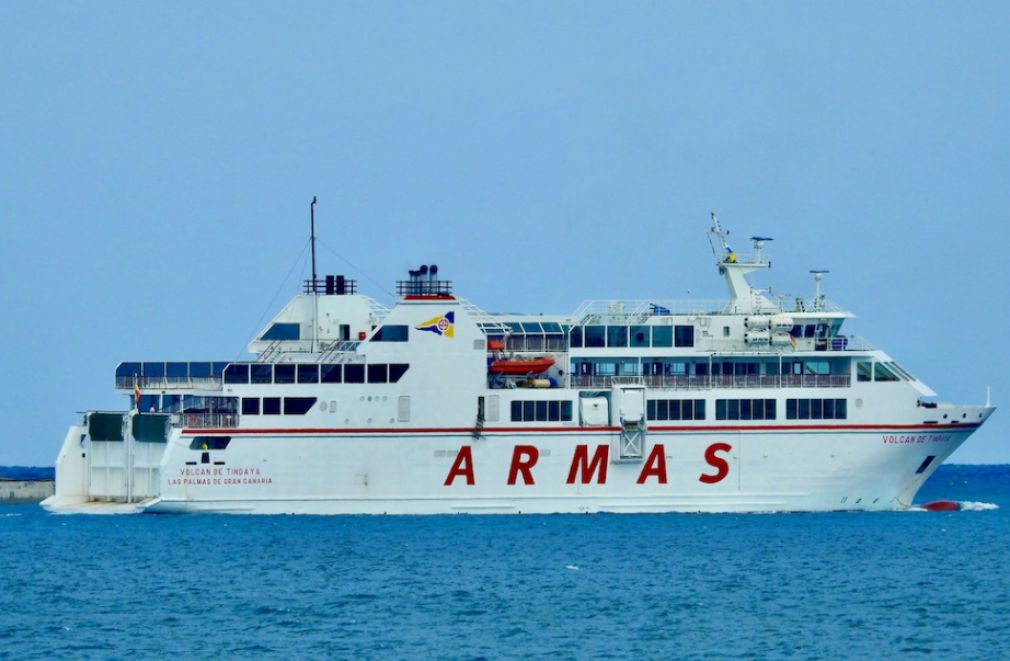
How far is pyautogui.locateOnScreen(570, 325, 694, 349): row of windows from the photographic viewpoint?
173ft

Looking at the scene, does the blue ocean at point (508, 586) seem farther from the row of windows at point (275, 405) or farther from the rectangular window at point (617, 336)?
the rectangular window at point (617, 336)

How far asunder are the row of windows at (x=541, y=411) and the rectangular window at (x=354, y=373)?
424 centimetres

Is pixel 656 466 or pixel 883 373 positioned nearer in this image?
pixel 656 466

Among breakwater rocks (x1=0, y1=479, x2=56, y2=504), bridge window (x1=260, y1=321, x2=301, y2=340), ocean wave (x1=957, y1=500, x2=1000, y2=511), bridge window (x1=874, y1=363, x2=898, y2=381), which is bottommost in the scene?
ocean wave (x1=957, y1=500, x2=1000, y2=511)

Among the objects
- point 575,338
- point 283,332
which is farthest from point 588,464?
point 283,332

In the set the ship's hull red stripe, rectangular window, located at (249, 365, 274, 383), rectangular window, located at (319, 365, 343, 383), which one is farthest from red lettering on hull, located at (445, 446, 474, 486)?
rectangular window, located at (249, 365, 274, 383)

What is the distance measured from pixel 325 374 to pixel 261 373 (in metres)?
1.80

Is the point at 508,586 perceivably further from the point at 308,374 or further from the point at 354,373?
the point at 308,374

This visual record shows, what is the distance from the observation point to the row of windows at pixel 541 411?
169 ft

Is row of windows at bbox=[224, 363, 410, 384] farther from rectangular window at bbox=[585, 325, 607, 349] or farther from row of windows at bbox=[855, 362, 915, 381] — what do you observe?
row of windows at bbox=[855, 362, 915, 381]

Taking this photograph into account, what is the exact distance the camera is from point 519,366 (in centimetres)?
5203

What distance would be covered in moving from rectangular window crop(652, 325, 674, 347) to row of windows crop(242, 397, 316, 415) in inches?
384

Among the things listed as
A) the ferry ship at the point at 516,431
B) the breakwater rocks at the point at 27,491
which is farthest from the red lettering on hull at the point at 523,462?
the breakwater rocks at the point at 27,491

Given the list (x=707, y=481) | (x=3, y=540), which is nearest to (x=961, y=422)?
(x=707, y=481)
